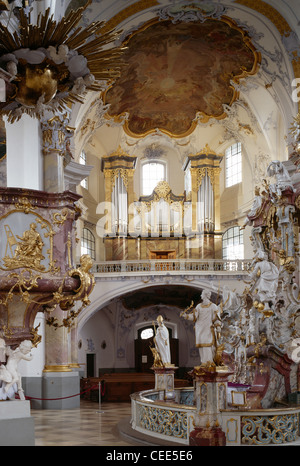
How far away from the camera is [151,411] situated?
10.3 m

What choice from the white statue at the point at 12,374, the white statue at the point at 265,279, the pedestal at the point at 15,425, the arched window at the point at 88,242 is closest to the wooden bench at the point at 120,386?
the arched window at the point at 88,242

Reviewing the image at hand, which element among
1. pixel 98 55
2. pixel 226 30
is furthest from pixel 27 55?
pixel 226 30

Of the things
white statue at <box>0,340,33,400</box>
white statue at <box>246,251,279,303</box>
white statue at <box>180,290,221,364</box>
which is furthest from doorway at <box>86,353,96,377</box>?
white statue at <box>0,340,33,400</box>

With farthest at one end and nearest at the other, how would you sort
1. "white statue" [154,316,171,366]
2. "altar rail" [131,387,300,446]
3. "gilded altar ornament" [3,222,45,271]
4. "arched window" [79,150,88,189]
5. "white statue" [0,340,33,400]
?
"arched window" [79,150,88,189]
"white statue" [154,316,171,366]
"altar rail" [131,387,300,446]
"gilded altar ornament" [3,222,45,271]
"white statue" [0,340,33,400]

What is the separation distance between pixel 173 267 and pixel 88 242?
421 centimetres

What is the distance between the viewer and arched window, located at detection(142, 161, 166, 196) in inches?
1078

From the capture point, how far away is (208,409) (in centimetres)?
888

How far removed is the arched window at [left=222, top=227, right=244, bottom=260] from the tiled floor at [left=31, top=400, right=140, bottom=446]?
10.1 m

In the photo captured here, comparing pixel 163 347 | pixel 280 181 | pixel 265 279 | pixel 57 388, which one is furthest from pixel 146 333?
pixel 280 181

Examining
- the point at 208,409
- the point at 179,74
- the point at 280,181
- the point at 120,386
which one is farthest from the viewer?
the point at 179,74

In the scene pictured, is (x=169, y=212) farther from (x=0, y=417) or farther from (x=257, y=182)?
(x=0, y=417)

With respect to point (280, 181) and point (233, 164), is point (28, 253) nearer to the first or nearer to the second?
point (280, 181)

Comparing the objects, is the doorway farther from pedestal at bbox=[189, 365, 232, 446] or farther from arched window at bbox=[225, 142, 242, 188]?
pedestal at bbox=[189, 365, 232, 446]

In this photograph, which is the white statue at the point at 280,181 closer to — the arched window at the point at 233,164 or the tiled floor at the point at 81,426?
the tiled floor at the point at 81,426
